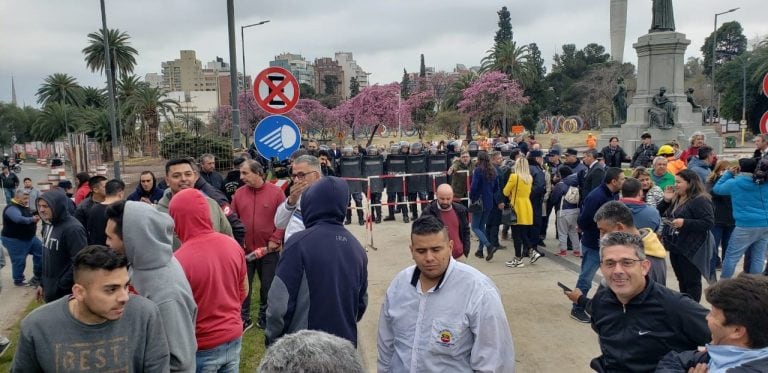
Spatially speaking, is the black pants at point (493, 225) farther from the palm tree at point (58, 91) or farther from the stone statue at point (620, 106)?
the palm tree at point (58, 91)

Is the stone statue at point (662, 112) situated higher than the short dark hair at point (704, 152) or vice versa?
the stone statue at point (662, 112)

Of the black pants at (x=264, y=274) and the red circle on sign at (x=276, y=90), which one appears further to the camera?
the red circle on sign at (x=276, y=90)

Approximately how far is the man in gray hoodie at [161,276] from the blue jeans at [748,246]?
21.7ft

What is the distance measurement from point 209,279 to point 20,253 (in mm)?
6954

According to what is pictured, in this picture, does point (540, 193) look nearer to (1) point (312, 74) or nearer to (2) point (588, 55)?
(2) point (588, 55)

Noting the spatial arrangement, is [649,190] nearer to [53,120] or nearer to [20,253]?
[20,253]

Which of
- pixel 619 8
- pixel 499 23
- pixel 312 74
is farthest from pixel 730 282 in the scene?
pixel 312 74

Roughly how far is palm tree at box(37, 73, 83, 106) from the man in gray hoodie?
236 ft

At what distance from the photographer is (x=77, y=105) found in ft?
214

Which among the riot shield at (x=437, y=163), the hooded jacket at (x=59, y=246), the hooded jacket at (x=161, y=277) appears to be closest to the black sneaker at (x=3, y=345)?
the hooded jacket at (x=59, y=246)

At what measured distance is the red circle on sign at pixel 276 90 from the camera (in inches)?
293

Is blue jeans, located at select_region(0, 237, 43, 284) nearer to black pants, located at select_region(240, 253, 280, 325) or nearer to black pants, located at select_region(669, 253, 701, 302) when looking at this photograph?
black pants, located at select_region(240, 253, 280, 325)

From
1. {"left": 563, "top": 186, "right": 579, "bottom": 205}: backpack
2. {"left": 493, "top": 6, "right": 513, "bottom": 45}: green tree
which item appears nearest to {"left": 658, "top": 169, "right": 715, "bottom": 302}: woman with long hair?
{"left": 563, "top": 186, "right": 579, "bottom": 205}: backpack

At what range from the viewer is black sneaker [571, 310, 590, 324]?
621 cm
